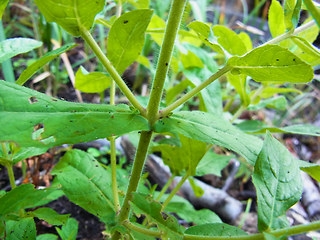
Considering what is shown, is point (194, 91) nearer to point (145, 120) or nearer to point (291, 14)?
point (145, 120)

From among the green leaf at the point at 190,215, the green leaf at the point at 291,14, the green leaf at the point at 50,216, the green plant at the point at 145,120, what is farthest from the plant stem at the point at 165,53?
the green leaf at the point at 190,215

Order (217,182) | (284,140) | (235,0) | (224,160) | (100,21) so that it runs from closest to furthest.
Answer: (100,21) → (224,160) → (217,182) → (284,140) → (235,0)

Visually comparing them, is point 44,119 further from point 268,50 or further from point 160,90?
point 268,50

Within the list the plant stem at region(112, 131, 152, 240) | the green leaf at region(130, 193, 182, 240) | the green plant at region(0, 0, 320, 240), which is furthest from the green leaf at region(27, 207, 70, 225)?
the green leaf at region(130, 193, 182, 240)

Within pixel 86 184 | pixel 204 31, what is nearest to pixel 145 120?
pixel 204 31

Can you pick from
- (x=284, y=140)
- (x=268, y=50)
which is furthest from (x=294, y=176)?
(x=284, y=140)

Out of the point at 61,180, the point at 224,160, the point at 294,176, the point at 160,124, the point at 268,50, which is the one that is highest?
the point at 268,50

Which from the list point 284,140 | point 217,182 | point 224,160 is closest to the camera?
point 224,160
